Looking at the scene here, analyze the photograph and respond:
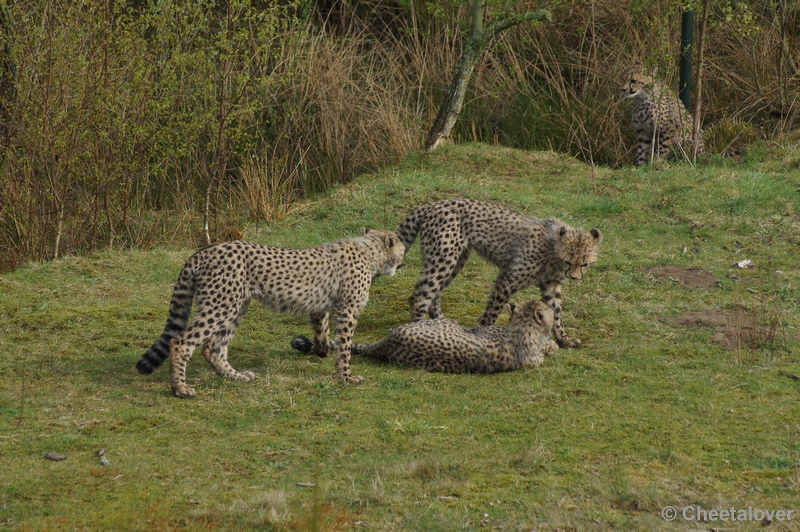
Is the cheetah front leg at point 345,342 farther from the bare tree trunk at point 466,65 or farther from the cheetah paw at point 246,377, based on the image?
the bare tree trunk at point 466,65

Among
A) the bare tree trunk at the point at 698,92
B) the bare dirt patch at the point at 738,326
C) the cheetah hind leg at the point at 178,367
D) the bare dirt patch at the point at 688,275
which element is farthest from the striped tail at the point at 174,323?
the bare tree trunk at the point at 698,92

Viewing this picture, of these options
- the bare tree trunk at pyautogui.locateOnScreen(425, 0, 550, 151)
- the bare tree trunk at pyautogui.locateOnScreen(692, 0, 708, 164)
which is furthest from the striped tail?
the bare tree trunk at pyautogui.locateOnScreen(692, 0, 708, 164)

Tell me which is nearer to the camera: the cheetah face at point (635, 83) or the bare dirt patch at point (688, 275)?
the bare dirt patch at point (688, 275)

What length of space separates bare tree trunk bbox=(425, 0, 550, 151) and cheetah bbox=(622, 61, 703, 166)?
52.7 inches

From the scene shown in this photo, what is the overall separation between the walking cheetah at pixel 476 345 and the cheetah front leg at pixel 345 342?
0.32m

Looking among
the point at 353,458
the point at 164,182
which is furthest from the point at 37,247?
the point at 353,458

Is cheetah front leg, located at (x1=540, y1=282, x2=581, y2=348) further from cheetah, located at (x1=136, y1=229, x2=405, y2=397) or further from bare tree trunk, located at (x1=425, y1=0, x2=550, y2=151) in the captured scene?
bare tree trunk, located at (x1=425, y1=0, x2=550, y2=151)

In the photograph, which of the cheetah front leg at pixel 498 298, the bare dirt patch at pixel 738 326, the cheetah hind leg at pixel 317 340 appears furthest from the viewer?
the cheetah front leg at pixel 498 298

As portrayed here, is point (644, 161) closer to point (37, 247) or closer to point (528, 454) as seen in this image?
point (37, 247)

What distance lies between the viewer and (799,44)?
13.1 m

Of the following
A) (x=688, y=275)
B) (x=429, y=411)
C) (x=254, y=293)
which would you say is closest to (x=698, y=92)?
(x=688, y=275)

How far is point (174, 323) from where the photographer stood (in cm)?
634

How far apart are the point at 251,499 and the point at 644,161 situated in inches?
348

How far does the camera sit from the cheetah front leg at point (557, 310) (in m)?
7.14
